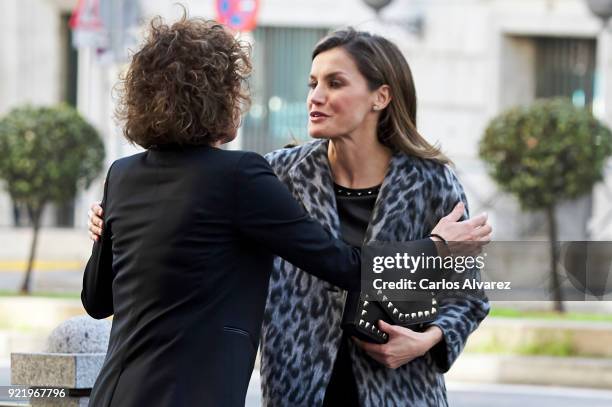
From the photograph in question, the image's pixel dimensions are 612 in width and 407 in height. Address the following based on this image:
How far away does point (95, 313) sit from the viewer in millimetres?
3742

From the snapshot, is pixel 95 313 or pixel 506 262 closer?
pixel 95 313

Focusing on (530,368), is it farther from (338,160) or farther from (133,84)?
(133,84)

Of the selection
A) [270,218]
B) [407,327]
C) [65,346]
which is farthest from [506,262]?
[65,346]

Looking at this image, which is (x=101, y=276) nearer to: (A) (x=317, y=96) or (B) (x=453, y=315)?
(A) (x=317, y=96)

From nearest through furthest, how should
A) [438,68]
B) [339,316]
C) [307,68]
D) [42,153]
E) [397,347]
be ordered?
1. [397,347]
2. [339,316]
3. [42,153]
4. [438,68]
5. [307,68]

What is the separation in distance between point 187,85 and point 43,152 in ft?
41.4

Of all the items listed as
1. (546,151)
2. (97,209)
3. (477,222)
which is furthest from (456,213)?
(546,151)

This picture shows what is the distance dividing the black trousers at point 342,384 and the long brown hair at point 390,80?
0.58 meters

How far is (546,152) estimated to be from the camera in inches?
552

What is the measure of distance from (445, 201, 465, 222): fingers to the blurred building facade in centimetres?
1539

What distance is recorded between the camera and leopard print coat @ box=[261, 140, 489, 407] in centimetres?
384

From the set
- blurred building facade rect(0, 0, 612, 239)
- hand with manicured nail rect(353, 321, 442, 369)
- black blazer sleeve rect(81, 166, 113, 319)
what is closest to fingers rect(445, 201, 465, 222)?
hand with manicured nail rect(353, 321, 442, 369)

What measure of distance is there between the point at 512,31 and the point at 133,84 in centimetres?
1815

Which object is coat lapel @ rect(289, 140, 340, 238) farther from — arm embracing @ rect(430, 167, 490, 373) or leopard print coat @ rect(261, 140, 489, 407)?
arm embracing @ rect(430, 167, 490, 373)
